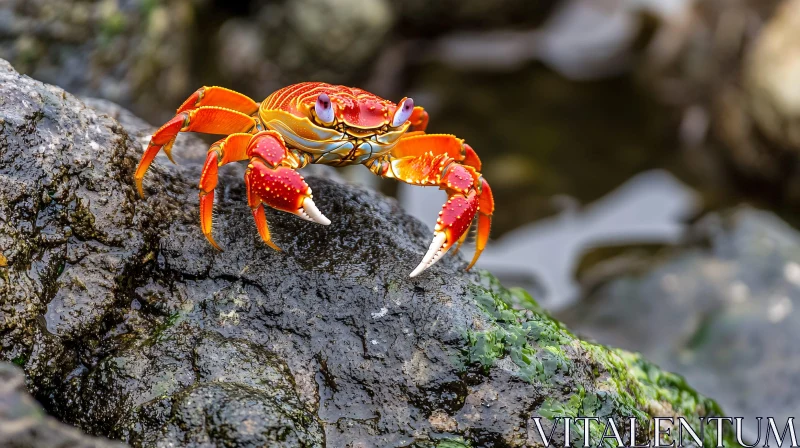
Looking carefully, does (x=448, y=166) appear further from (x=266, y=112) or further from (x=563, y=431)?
(x=563, y=431)

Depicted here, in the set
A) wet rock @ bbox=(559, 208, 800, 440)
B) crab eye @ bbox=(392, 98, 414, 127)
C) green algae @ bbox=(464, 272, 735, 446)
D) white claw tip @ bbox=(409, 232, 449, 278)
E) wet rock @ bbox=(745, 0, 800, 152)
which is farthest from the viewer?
wet rock @ bbox=(745, 0, 800, 152)

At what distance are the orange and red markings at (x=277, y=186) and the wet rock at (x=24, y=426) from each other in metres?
1.09

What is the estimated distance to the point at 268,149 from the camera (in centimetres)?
274

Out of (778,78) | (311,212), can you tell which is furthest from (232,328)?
(778,78)

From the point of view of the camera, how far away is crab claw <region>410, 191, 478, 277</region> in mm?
2758

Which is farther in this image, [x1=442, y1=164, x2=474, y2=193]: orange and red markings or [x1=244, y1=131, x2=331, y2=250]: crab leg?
[x1=442, y1=164, x2=474, y2=193]: orange and red markings

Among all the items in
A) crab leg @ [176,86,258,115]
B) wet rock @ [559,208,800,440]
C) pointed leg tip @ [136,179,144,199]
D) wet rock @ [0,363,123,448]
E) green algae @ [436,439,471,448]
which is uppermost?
wet rock @ [559,208,800,440]

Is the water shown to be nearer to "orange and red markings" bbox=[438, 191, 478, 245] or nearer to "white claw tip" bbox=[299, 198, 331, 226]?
"orange and red markings" bbox=[438, 191, 478, 245]

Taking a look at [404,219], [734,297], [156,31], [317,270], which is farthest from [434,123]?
[317,270]

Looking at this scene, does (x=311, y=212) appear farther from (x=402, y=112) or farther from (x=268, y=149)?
(x=402, y=112)

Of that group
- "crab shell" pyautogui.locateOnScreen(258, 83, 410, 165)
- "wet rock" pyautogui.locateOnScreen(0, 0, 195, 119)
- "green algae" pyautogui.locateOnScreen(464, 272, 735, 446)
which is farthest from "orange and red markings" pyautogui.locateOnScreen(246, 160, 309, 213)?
"wet rock" pyautogui.locateOnScreen(0, 0, 195, 119)

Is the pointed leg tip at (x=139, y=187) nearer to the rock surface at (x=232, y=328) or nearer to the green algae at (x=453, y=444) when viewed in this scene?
the rock surface at (x=232, y=328)

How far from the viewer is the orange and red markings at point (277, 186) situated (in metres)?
2.63

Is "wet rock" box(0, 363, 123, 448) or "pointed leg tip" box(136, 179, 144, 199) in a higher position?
"pointed leg tip" box(136, 179, 144, 199)
